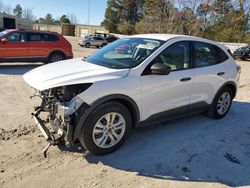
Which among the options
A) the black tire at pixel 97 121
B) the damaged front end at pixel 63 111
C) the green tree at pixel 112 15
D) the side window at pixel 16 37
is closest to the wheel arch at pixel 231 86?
the black tire at pixel 97 121

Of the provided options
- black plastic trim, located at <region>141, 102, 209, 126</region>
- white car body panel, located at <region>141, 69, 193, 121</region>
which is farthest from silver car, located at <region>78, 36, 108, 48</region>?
white car body panel, located at <region>141, 69, 193, 121</region>

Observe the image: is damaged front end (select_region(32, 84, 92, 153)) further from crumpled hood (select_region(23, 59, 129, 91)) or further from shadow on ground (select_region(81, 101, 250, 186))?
shadow on ground (select_region(81, 101, 250, 186))

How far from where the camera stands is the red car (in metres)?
12.0

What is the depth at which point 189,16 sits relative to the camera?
4069 centimetres

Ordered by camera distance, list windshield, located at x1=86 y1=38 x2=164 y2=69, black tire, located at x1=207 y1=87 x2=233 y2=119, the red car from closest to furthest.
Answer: windshield, located at x1=86 y1=38 x2=164 y2=69
black tire, located at x1=207 y1=87 x2=233 y2=119
the red car

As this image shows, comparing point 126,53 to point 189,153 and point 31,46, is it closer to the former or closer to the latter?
point 189,153

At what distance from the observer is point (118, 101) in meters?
4.27

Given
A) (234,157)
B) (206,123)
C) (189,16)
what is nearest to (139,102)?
(234,157)

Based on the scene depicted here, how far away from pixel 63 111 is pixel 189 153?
205cm

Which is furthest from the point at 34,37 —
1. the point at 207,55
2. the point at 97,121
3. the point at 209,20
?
the point at 209,20

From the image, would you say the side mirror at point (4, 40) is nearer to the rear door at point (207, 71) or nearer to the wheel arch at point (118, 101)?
the rear door at point (207, 71)

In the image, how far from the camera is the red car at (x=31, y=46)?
39.5ft

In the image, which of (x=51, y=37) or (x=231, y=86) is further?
(x=51, y=37)

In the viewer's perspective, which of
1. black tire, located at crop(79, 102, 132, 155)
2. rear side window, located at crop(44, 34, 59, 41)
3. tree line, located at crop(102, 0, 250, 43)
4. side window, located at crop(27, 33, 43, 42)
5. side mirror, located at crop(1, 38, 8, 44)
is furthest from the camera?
tree line, located at crop(102, 0, 250, 43)
